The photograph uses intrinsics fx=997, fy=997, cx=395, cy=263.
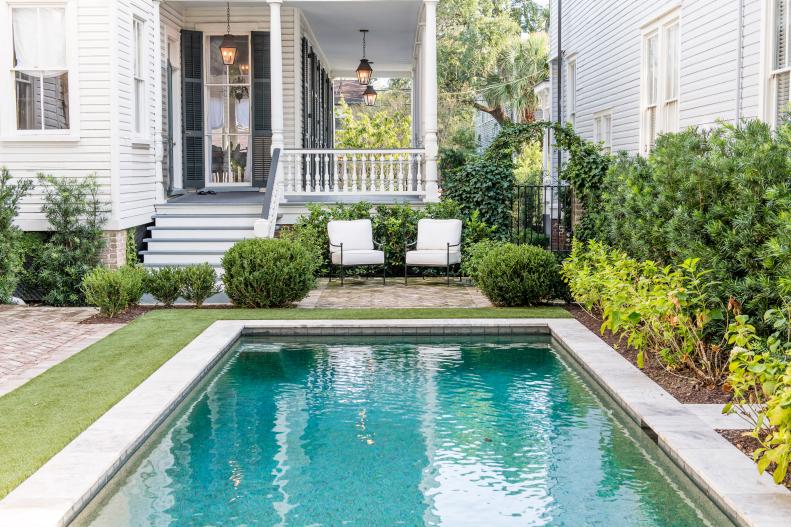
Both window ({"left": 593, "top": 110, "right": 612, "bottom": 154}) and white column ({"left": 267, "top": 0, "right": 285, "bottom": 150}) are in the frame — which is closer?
white column ({"left": 267, "top": 0, "right": 285, "bottom": 150})

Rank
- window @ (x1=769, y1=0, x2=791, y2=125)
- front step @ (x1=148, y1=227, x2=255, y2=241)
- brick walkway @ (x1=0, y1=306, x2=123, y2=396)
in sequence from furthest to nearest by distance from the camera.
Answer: front step @ (x1=148, y1=227, x2=255, y2=241) → window @ (x1=769, y1=0, x2=791, y2=125) → brick walkway @ (x1=0, y1=306, x2=123, y2=396)

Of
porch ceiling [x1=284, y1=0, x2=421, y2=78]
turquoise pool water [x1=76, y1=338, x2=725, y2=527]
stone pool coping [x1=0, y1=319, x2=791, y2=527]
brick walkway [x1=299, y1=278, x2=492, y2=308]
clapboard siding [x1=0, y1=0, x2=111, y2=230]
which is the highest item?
porch ceiling [x1=284, y1=0, x2=421, y2=78]

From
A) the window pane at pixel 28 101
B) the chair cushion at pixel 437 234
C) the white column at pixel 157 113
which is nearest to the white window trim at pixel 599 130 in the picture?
the chair cushion at pixel 437 234

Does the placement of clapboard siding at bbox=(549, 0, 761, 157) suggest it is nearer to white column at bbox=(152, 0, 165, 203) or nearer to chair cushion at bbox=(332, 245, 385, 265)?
chair cushion at bbox=(332, 245, 385, 265)

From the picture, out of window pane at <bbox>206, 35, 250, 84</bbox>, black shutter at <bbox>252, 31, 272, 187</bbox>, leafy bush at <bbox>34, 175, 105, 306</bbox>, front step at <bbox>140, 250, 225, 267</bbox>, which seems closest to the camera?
leafy bush at <bbox>34, 175, 105, 306</bbox>

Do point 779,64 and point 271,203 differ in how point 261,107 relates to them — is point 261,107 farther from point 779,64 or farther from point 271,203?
point 779,64

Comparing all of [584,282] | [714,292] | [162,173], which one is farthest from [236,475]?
[162,173]

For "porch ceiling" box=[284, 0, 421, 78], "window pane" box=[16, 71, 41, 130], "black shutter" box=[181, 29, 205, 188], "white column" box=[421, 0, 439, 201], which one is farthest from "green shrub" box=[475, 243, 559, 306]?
"black shutter" box=[181, 29, 205, 188]

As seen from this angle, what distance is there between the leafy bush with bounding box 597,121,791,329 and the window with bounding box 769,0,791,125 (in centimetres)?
92

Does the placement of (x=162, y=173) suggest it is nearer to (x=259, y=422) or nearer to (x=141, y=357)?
(x=141, y=357)

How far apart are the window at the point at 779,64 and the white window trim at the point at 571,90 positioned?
382 inches

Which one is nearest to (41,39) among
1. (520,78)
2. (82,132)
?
(82,132)

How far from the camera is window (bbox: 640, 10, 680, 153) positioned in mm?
12062

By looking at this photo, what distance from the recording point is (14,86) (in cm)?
1218
